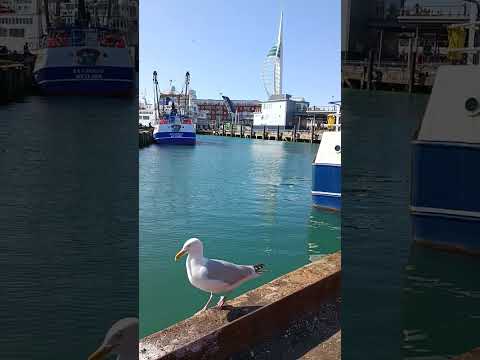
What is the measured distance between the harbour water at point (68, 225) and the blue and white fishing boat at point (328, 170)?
6.27 metres

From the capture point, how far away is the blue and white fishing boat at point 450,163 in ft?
6.24

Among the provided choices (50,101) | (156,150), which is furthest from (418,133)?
(156,150)

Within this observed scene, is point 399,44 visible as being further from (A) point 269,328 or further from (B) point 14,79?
(A) point 269,328

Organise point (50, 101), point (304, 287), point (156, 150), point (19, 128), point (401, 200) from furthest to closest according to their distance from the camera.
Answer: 1. point (156, 150)
2. point (304, 287)
3. point (401, 200)
4. point (50, 101)
5. point (19, 128)

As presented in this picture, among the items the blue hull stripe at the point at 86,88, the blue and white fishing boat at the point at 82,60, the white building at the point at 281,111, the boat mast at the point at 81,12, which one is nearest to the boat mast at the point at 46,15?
the blue and white fishing boat at the point at 82,60

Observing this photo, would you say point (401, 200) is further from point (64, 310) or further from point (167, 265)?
point (167, 265)

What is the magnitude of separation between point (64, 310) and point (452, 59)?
72.9 inches

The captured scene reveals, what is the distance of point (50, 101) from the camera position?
6.10 ft

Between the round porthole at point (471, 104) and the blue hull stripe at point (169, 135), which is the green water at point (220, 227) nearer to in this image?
the round porthole at point (471, 104)

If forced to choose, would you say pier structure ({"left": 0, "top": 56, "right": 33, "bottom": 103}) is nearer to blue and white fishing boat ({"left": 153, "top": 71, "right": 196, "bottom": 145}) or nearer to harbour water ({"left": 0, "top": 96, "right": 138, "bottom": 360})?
harbour water ({"left": 0, "top": 96, "right": 138, "bottom": 360})

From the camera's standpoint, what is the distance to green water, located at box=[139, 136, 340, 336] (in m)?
4.38

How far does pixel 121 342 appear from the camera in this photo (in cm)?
180

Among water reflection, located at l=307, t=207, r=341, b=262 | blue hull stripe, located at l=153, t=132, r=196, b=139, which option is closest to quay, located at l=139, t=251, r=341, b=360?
water reflection, located at l=307, t=207, r=341, b=262

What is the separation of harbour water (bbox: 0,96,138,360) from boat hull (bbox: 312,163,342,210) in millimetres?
6614
